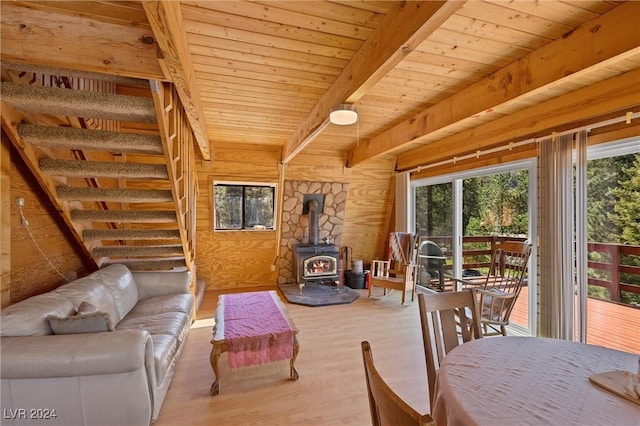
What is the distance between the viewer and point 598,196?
2688mm

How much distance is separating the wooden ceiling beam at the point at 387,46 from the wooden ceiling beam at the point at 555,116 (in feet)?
6.40

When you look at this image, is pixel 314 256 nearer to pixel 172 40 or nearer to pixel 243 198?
pixel 243 198

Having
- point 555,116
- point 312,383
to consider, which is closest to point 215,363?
point 312,383

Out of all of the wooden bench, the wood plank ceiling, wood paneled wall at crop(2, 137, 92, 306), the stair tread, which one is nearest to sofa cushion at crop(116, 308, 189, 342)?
the wooden bench

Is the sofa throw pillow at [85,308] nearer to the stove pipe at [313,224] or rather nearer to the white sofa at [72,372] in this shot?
the white sofa at [72,372]

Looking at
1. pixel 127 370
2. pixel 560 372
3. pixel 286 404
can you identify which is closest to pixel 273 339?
pixel 286 404

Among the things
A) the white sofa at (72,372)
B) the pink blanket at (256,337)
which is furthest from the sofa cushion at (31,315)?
the pink blanket at (256,337)

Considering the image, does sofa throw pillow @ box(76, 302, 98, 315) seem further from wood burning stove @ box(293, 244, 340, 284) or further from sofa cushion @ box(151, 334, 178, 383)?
wood burning stove @ box(293, 244, 340, 284)

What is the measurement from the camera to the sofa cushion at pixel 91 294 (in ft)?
7.27

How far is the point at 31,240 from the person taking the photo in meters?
2.44

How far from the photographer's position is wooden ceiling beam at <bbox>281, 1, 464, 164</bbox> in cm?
133

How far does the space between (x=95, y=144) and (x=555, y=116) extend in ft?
12.9

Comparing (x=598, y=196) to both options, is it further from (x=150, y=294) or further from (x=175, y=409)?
(x=150, y=294)

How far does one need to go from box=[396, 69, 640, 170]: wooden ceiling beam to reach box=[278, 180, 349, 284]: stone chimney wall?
198cm
